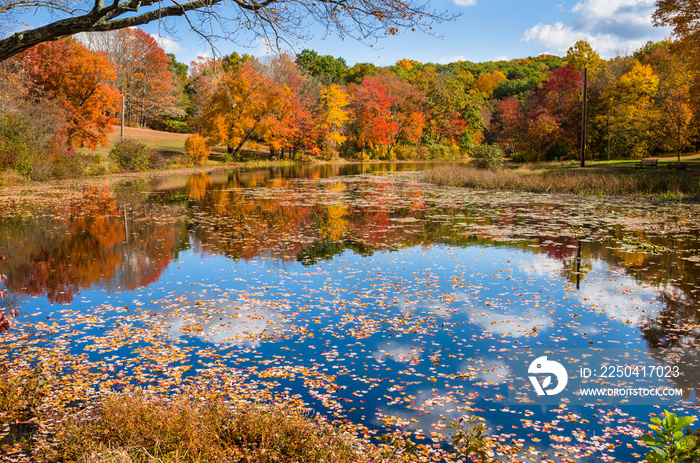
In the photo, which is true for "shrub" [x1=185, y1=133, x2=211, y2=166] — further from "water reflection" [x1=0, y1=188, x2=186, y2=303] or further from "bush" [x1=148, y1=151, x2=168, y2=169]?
"water reflection" [x1=0, y1=188, x2=186, y2=303]

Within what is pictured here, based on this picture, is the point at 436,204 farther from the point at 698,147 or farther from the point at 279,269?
the point at 698,147

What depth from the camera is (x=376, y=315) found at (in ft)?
23.0

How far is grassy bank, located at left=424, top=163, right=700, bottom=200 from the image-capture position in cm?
2097

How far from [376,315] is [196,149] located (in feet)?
131

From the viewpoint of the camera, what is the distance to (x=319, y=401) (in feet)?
14.9

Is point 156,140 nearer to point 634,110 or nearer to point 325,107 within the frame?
point 325,107

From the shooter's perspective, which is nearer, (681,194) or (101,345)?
(101,345)

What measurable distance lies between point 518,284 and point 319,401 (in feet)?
17.4

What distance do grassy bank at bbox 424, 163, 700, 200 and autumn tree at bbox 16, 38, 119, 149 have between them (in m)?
23.6

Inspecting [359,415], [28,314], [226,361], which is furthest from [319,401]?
[28,314]

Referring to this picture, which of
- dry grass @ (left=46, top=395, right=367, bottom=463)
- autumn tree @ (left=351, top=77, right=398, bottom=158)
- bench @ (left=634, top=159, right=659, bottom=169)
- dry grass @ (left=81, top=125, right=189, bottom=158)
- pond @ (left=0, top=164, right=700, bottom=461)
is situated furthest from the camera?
autumn tree @ (left=351, top=77, right=398, bottom=158)

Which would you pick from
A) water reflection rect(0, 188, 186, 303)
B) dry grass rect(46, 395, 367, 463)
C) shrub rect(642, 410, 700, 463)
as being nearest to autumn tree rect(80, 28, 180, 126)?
water reflection rect(0, 188, 186, 303)

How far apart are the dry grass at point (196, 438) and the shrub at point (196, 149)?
4195cm

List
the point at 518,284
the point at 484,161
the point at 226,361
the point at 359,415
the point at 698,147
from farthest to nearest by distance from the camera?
the point at 698,147
the point at 484,161
the point at 518,284
the point at 226,361
the point at 359,415
